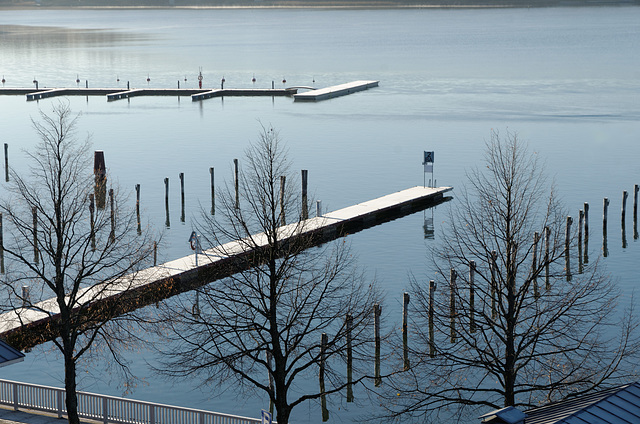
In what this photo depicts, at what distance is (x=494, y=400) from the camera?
39281 millimetres

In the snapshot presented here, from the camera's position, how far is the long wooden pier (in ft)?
136

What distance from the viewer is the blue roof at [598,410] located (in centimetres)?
2302

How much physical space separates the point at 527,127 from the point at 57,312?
72.3m

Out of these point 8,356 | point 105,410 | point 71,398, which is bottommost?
point 105,410

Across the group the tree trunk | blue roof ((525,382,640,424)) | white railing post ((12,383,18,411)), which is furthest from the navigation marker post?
blue roof ((525,382,640,424))

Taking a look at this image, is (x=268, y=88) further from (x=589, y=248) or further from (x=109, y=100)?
(x=589, y=248)

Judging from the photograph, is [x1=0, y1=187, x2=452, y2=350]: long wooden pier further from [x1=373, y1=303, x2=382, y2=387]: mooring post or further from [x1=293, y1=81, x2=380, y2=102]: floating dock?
[x1=293, y1=81, x2=380, y2=102]: floating dock

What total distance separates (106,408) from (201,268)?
22448 millimetres

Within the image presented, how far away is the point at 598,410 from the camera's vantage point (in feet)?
76.7

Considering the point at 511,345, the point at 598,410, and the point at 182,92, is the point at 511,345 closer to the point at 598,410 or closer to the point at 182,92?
the point at 598,410

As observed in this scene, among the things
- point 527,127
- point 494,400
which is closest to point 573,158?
point 527,127

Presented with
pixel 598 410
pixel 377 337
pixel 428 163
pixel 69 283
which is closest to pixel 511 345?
pixel 598 410

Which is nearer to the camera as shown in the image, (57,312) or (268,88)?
(57,312)

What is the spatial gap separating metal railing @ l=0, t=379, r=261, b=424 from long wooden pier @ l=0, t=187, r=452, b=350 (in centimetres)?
221
